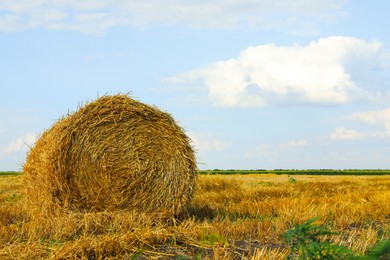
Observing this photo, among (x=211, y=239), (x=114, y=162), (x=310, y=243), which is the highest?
(x=114, y=162)

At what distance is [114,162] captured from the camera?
8.46 meters

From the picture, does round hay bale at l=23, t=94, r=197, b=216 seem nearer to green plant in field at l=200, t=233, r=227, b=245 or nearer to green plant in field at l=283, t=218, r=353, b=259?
green plant in field at l=200, t=233, r=227, b=245

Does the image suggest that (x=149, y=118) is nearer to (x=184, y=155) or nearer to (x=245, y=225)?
(x=184, y=155)

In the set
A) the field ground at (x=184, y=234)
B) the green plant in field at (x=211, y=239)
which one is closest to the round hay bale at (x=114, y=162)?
the field ground at (x=184, y=234)

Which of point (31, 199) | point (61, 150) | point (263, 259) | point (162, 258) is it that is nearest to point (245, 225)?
point (162, 258)

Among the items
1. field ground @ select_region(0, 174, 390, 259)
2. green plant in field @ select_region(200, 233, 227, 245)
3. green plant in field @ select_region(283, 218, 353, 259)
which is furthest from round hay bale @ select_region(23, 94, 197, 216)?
green plant in field @ select_region(283, 218, 353, 259)

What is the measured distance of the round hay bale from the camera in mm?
8344

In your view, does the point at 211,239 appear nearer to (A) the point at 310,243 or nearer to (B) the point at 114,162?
(A) the point at 310,243

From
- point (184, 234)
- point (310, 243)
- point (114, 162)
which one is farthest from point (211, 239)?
point (114, 162)

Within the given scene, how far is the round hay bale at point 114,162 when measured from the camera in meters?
8.34

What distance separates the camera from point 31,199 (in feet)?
29.4

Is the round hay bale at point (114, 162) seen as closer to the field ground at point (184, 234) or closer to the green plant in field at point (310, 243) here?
the field ground at point (184, 234)

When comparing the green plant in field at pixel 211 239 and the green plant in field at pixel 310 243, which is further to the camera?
the green plant in field at pixel 211 239

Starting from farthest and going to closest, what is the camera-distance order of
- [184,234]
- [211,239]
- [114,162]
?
[114,162] < [184,234] < [211,239]
